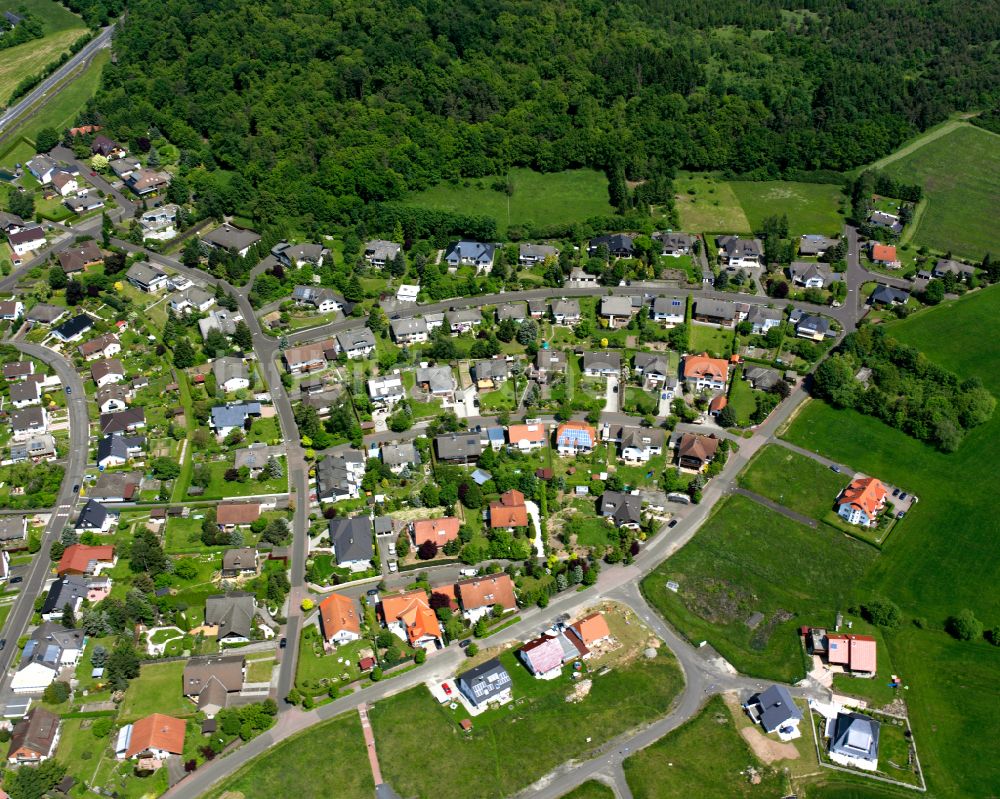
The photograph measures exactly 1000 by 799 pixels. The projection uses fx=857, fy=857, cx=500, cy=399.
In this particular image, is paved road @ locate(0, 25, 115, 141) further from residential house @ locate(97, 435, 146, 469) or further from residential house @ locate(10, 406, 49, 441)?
residential house @ locate(97, 435, 146, 469)

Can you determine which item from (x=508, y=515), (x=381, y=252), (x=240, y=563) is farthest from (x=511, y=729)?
(x=381, y=252)

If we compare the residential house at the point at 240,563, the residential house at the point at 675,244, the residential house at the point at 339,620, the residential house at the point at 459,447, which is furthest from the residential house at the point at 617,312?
the residential house at the point at 240,563

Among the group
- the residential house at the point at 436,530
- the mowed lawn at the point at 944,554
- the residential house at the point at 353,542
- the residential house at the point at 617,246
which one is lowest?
the mowed lawn at the point at 944,554

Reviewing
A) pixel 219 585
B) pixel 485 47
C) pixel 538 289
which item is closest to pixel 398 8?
pixel 485 47

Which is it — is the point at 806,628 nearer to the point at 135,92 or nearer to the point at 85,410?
the point at 85,410

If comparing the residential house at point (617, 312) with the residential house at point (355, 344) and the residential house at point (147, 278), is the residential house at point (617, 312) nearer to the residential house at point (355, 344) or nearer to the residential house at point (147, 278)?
the residential house at point (355, 344)

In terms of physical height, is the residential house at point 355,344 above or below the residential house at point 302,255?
below

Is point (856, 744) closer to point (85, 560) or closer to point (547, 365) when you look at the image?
point (547, 365)
